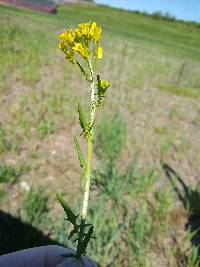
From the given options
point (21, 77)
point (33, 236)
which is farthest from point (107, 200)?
point (21, 77)

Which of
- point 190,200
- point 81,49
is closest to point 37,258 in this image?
point 81,49

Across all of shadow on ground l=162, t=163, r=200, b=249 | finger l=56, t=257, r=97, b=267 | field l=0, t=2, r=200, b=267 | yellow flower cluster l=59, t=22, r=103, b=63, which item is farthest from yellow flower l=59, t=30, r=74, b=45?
shadow on ground l=162, t=163, r=200, b=249

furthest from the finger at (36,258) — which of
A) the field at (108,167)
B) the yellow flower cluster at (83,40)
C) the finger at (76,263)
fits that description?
the field at (108,167)

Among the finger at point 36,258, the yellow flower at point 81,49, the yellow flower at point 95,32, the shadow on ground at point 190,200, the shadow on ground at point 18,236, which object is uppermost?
the yellow flower at point 95,32

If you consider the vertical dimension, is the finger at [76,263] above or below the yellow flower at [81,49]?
below

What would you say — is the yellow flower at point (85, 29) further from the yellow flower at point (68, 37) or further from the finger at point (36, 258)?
the finger at point (36, 258)

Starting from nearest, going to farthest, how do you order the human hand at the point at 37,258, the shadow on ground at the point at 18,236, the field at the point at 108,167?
the human hand at the point at 37,258 → the shadow on ground at the point at 18,236 → the field at the point at 108,167
